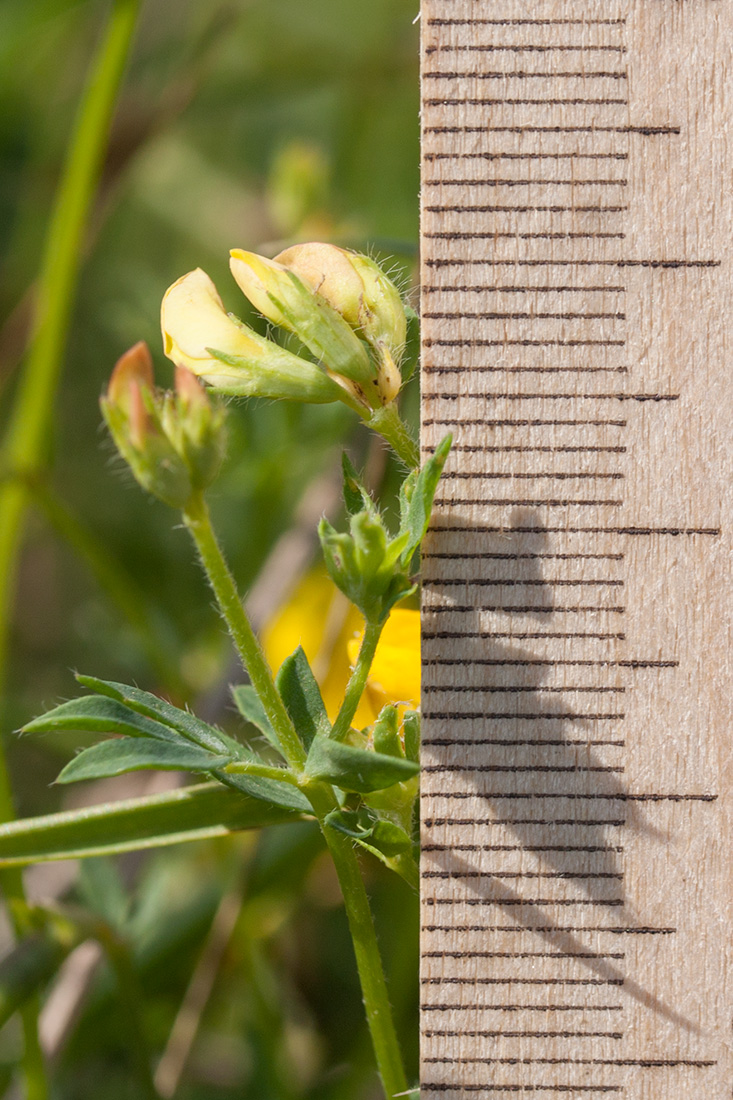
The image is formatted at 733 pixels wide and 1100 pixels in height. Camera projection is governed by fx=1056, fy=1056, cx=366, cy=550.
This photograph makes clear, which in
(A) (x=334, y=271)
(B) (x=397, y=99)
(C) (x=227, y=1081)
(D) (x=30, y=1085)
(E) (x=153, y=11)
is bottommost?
(C) (x=227, y=1081)

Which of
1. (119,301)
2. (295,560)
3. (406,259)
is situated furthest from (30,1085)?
(119,301)

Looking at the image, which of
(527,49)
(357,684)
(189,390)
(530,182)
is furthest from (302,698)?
(527,49)

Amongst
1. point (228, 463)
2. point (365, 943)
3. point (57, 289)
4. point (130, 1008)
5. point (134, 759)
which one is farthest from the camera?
point (228, 463)

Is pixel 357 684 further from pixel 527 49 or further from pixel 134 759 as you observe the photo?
pixel 527 49

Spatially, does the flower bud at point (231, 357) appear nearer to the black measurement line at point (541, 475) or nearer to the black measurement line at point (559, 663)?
the black measurement line at point (541, 475)

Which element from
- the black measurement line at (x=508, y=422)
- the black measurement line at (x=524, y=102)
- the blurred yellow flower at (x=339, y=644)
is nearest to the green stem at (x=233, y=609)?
the blurred yellow flower at (x=339, y=644)

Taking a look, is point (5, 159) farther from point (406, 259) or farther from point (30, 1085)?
point (30, 1085)
